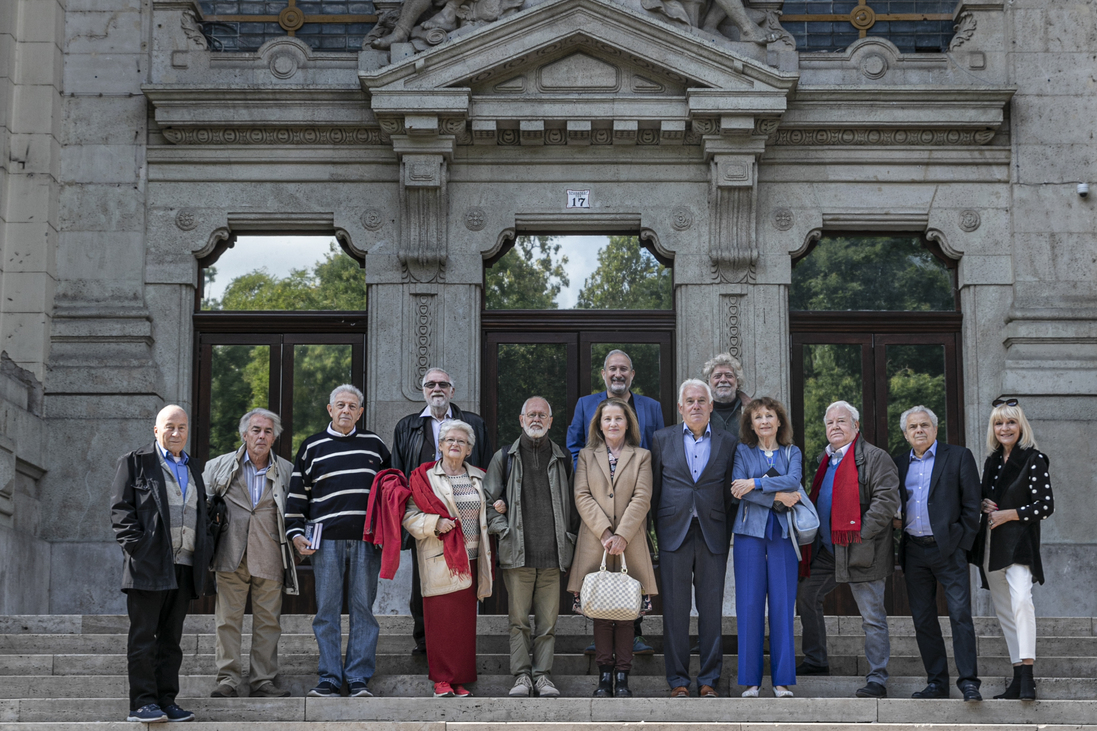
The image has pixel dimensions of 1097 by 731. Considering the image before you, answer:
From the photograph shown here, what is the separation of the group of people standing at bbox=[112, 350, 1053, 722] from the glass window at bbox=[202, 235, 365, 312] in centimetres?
511

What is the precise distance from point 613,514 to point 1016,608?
8.63 feet

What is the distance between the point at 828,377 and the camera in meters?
14.8

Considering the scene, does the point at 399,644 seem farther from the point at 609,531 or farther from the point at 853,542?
the point at 853,542

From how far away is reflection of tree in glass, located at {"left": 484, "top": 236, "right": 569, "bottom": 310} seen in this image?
14.9 m

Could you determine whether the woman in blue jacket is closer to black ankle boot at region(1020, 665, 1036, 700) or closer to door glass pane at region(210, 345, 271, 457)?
black ankle boot at region(1020, 665, 1036, 700)

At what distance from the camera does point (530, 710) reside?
350 inches

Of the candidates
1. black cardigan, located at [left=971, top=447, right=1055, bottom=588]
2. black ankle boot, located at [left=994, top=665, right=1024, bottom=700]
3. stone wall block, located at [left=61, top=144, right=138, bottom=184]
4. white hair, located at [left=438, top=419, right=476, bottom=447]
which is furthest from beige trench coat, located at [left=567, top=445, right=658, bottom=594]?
stone wall block, located at [left=61, top=144, right=138, bottom=184]

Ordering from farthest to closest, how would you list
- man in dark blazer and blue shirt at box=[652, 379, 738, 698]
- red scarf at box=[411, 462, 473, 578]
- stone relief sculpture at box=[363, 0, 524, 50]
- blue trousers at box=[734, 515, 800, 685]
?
stone relief sculpture at box=[363, 0, 524, 50]
red scarf at box=[411, 462, 473, 578]
man in dark blazer and blue shirt at box=[652, 379, 738, 698]
blue trousers at box=[734, 515, 800, 685]

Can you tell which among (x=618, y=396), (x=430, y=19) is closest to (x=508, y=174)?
(x=430, y=19)

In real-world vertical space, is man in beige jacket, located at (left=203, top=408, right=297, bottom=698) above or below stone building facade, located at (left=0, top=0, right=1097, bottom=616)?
below

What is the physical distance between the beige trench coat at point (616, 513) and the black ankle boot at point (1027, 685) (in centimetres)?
235

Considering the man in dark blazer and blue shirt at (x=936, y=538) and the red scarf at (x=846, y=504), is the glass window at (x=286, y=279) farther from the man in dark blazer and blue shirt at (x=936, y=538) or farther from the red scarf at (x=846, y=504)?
the man in dark blazer and blue shirt at (x=936, y=538)

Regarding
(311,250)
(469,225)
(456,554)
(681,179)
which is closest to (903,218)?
(681,179)

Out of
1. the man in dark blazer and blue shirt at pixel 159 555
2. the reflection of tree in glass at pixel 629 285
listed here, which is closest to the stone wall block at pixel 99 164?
the reflection of tree in glass at pixel 629 285
